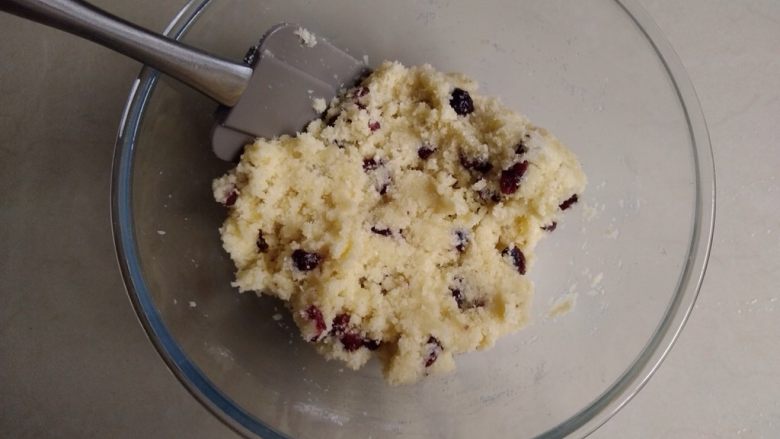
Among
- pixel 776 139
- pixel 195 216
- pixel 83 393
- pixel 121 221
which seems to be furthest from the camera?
pixel 776 139

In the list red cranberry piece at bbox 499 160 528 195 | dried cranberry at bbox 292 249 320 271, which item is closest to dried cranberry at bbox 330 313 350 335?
dried cranberry at bbox 292 249 320 271

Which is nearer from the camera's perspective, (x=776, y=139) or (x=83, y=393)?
(x=83, y=393)

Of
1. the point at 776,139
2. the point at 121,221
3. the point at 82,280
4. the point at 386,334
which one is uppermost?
the point at 776,139

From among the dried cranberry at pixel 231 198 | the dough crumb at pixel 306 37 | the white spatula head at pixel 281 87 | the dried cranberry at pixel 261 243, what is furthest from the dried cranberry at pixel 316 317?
the dough crumb at pixel 306 37

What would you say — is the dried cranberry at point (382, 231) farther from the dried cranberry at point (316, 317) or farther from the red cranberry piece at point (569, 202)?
the red cranberry piece at point (569, 202)

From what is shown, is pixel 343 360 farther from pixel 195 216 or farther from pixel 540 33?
pixel 540 33

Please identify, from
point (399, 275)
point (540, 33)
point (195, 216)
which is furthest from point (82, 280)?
point (540, 33)

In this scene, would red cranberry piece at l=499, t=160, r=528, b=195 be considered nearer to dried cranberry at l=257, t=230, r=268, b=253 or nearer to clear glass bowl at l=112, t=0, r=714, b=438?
clear glass bowl at l=112, t=0, r=714, b=438
